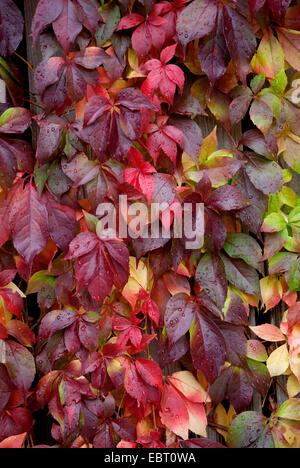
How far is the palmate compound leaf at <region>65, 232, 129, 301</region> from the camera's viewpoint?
3.64 feet

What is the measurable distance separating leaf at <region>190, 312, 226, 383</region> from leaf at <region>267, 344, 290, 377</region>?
0.54ft

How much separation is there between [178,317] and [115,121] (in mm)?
503

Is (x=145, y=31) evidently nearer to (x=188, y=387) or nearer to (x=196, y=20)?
(x=196, y=20)

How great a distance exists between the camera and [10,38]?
1.16 metres

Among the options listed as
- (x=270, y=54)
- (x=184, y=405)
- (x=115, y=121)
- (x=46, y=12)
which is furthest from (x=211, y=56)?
Result: (x=184, y=405)

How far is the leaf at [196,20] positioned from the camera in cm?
111

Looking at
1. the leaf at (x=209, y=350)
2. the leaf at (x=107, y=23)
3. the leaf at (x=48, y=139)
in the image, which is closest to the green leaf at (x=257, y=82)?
the leaf at (x=107, y=23)

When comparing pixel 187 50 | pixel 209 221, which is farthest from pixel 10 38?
pixel 209 221

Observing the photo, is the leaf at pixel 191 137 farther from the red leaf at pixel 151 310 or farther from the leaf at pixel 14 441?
the leaf at pixel 14 441

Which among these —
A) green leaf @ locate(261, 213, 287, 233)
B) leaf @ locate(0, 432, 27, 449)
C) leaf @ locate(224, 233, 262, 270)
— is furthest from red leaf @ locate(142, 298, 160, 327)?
leaf @ locate(0, 432, 27, 449)

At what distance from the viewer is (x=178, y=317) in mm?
1188

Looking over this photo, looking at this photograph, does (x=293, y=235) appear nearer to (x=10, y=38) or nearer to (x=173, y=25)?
(x=173, y=25)

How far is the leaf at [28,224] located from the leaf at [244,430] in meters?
0.68

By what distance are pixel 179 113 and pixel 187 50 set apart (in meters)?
0.16
